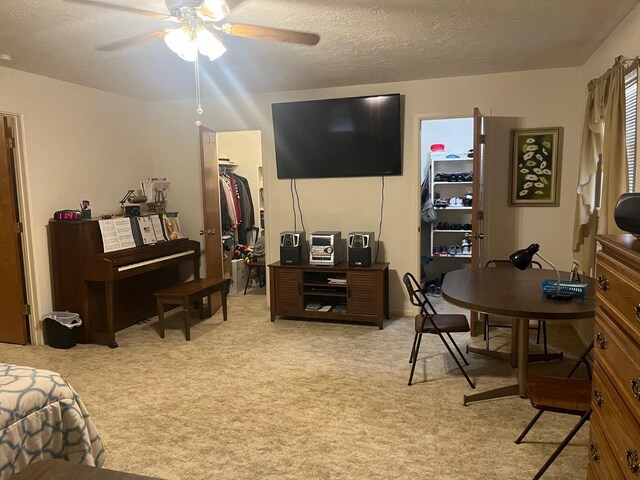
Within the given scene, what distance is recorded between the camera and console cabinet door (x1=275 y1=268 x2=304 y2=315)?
15.2 ft

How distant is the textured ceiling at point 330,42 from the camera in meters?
2.65

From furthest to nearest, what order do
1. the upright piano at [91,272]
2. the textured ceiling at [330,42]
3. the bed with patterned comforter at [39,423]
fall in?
the upright piano at [91,272], the textured ceiling at [330,42], the bed with patterned comforter at [39,423]

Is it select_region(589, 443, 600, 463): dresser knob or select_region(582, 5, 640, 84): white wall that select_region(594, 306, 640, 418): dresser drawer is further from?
select_region(582, 5, 640, 84): white wall

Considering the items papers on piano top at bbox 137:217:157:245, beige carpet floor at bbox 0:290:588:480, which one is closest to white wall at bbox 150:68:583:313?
papers on piano top at bbox 137:217:157:245

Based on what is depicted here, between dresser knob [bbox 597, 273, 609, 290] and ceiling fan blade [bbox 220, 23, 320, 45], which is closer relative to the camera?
dresser knob [bbox 597, 273, 609, 290]

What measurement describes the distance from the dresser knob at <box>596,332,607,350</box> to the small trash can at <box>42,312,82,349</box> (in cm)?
406

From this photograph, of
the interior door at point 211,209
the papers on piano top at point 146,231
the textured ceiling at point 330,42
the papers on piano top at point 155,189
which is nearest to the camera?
the textured ceiling at point 330,42

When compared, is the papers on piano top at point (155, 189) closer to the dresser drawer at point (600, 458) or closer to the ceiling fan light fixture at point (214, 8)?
the ceiling fan light fixture at point (214, 8)

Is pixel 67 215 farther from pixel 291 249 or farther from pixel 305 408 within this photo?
pixel 305 408

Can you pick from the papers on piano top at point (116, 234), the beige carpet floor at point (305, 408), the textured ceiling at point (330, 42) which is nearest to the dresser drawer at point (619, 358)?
the beige carpet floor at point (305, 408)

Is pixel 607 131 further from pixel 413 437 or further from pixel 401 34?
pixel 413 437

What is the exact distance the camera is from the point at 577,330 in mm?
4055

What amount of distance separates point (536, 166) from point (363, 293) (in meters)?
2.12

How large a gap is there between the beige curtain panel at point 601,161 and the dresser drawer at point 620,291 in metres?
1.52
